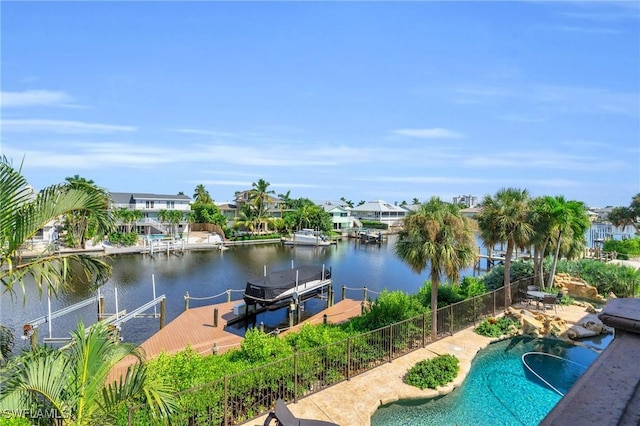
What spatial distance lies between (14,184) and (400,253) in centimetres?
1075

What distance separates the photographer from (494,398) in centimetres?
1027

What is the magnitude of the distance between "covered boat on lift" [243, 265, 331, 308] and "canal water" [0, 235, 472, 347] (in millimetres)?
1647

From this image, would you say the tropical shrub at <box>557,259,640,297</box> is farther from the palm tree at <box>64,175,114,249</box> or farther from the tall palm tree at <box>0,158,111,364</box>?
the tall palm tree at <box>0,158,111,364</box>

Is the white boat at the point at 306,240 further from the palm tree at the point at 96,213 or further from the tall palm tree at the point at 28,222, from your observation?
the tall palm tree at the point at 28,222

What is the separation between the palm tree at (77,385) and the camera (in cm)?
504

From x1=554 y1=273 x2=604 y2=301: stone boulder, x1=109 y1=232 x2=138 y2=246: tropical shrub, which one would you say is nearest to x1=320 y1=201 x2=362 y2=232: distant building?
x1=109 y1=232 x2=138 y2=246: tropical shrub

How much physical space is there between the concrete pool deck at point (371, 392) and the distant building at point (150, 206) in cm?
5433

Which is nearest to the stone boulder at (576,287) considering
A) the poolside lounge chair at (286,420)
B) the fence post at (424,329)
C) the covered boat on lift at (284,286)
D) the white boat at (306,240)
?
the fence post at (424,329)

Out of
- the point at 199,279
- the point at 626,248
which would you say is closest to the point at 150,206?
the point at 199,279

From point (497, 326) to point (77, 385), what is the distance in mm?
14762

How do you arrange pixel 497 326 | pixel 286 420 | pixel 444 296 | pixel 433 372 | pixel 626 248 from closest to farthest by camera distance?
pixel 286 420 → pixel 433 372 → pixel 497 326 → pixel 444 296 → pixel 626 248

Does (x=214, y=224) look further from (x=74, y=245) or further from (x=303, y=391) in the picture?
(x=303, y=391)

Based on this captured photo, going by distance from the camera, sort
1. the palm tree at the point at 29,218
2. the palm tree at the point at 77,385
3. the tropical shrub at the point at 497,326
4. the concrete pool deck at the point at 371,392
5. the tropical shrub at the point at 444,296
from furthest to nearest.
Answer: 1. the tropical shrub at the point at 444,296
2. the tropical shrub at the point at 497,326
3. the concrete pool deck at the point at 371,392
4. the palm tree at the point at 77,385
5. the palm tree at the point at 29,218

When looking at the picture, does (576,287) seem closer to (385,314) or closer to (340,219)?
(385,314)
